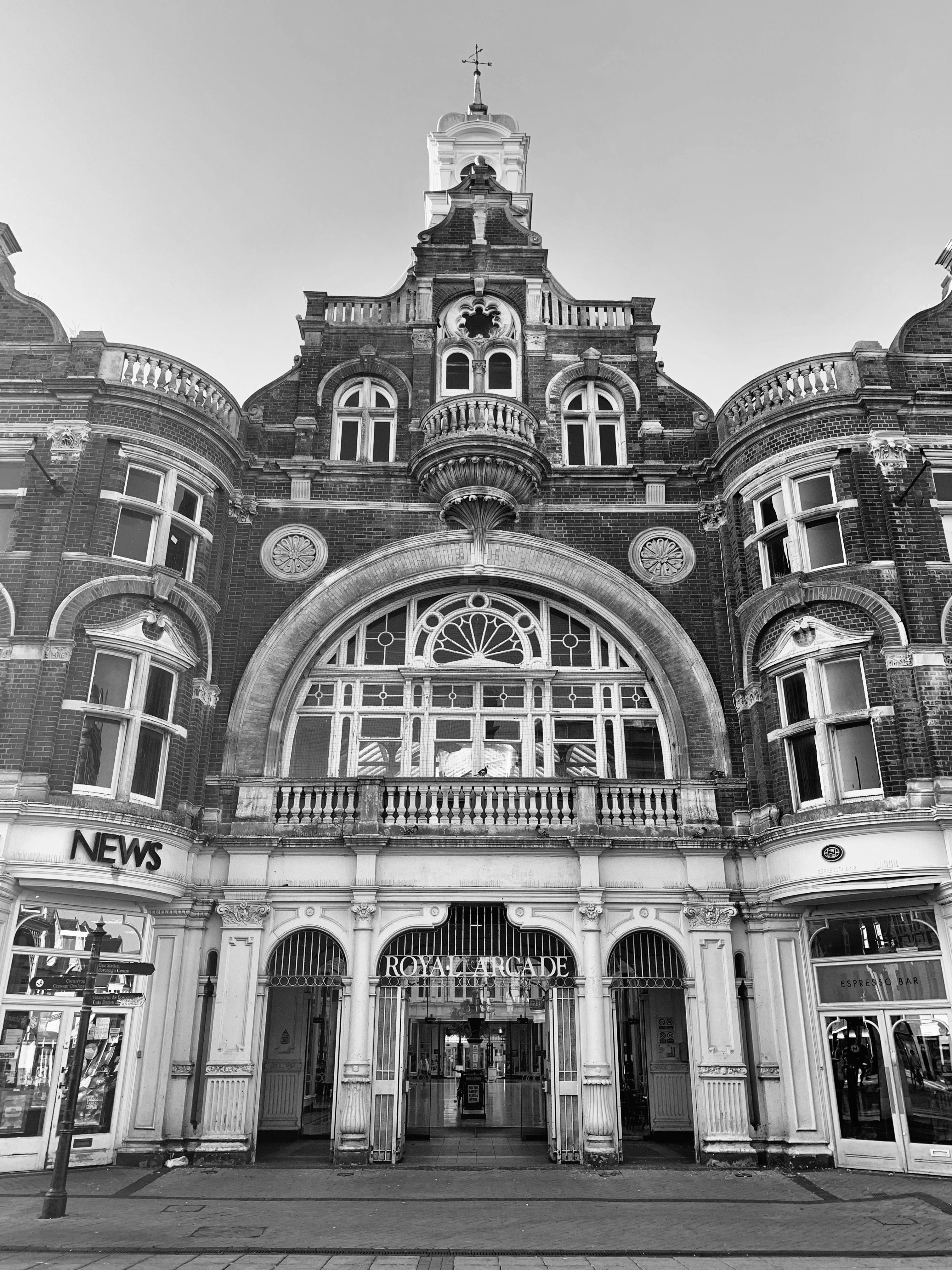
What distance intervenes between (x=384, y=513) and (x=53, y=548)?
6.36m

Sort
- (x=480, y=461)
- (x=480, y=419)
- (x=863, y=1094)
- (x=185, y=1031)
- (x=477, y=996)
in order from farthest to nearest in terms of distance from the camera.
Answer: (x=480, y=419) < (x=480, y=461) < (x=477, y=996) < (x=185, y=1031) < (x=863, y=1094)

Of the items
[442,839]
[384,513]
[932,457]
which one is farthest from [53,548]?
[932,457]

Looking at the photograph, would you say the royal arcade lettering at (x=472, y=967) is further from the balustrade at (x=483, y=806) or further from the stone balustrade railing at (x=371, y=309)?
the stone balustrade railing at (x=371, y=309)

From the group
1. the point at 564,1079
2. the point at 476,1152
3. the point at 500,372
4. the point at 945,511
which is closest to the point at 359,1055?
the point at 476,1152

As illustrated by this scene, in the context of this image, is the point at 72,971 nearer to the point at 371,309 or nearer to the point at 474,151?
the point at 371,309

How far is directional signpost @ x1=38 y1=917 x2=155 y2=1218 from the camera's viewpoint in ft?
38.3

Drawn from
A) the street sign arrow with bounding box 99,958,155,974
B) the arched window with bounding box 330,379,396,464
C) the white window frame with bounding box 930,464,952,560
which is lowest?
the street sign arrow with bounding box 99,958,155,974

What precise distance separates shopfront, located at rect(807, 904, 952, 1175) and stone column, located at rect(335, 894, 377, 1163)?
747 cm

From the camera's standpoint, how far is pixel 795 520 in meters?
18.1

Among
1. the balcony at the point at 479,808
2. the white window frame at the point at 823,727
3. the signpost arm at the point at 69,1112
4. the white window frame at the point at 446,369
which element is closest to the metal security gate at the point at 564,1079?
the balcony at the point at 479,808

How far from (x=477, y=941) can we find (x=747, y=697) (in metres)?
6.62

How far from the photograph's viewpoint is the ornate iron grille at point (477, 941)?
1686 centimetres

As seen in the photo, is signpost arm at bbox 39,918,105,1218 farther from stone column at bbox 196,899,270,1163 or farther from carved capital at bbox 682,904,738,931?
carved capital at bbox 682,904,738,931

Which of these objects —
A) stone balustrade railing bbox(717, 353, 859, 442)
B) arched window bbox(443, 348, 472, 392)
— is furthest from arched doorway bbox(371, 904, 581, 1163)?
arched window bbox(443, 348, 472, 392)
